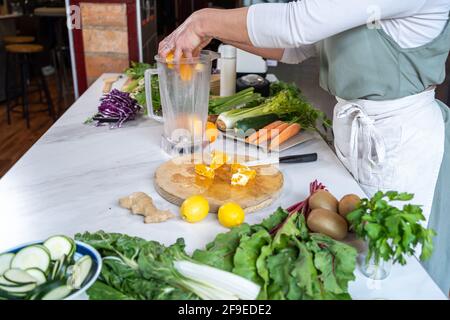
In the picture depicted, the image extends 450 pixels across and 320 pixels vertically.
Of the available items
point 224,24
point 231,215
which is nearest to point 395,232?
point 231,215

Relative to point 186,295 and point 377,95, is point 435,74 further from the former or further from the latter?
point 186,295

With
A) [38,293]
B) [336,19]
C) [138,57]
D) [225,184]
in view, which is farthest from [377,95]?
[138,57]

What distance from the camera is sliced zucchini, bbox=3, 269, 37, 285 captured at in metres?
0.70

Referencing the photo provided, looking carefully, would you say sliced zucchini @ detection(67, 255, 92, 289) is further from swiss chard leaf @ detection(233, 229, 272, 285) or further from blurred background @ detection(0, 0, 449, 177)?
blurred background @ detection(0, 0, 449, 177)

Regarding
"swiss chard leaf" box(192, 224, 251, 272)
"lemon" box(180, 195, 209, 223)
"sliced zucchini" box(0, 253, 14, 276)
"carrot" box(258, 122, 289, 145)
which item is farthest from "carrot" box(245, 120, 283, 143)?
"sliced zucchini" box(0, 253, 14, 276)

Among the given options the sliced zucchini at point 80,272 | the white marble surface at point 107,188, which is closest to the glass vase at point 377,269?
the white marble surface at point 107,188

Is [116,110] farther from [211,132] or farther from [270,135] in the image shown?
[270,135]

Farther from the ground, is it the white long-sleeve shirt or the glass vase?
the white long-sleeve shirt

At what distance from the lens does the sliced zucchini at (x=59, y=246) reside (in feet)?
2.53

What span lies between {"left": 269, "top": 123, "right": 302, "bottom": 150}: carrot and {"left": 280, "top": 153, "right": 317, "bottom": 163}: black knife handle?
100 millimetres

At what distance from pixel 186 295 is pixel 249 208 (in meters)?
0.36

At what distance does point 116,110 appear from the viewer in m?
1.63

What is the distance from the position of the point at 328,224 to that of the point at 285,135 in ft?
1.92
